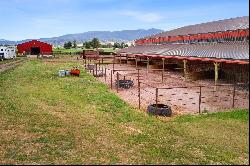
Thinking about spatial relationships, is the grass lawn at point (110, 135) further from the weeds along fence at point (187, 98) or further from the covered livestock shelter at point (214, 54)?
the covered livestock shelter at point (214, 54)

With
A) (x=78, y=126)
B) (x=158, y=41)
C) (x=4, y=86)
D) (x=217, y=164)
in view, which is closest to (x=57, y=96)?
(x=4, y=86)

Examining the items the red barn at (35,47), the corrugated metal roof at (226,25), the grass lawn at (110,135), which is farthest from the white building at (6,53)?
the grass lawn at (110,135)

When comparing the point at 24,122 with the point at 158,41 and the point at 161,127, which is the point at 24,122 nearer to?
the point at 161,127

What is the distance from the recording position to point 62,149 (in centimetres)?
1427

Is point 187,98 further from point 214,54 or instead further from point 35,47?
point 35,47

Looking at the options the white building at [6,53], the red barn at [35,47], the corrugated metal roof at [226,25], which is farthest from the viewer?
the red barn at [35,47]

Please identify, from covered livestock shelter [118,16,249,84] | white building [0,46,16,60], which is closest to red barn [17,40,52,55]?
white building [0,46,16,60]

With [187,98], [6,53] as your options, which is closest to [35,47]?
[6,53]

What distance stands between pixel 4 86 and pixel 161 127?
19446 mm

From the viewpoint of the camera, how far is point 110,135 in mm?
16312

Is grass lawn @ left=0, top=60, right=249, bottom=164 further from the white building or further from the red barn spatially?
the red barn

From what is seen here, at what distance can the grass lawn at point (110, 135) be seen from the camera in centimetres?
1333

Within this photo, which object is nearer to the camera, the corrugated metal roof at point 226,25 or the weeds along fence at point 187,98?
the weeds along fence at point 187,98

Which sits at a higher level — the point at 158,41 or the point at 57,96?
the point at 158,41
